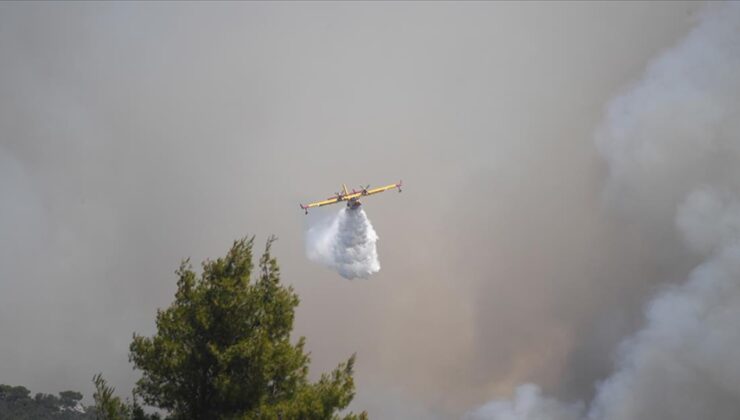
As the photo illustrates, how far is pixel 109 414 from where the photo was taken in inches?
1371

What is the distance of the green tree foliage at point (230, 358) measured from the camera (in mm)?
35000

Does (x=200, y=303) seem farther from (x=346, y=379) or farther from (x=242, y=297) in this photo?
(x=346, y=379)

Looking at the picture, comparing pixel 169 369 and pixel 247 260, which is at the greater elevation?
pixel 247 260

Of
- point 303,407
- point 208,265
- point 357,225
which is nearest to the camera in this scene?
point 303,407

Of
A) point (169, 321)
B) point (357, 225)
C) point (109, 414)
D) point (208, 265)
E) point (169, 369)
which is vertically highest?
point (357, 225)

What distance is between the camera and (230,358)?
34.5 meters

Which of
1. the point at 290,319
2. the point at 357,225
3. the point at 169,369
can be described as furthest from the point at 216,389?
the point at 357,225

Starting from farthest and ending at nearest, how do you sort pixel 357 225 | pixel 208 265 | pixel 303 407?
pixel 357 225 < pixel 208 265 < pixel 303 407

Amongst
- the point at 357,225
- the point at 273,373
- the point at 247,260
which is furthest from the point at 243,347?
the point at 357,225

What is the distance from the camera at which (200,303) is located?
119 ft

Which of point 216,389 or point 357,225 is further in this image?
point 357,225

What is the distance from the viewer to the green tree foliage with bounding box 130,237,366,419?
35.0m

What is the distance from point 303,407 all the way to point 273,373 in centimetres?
256

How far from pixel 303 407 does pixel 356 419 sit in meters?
3.33
